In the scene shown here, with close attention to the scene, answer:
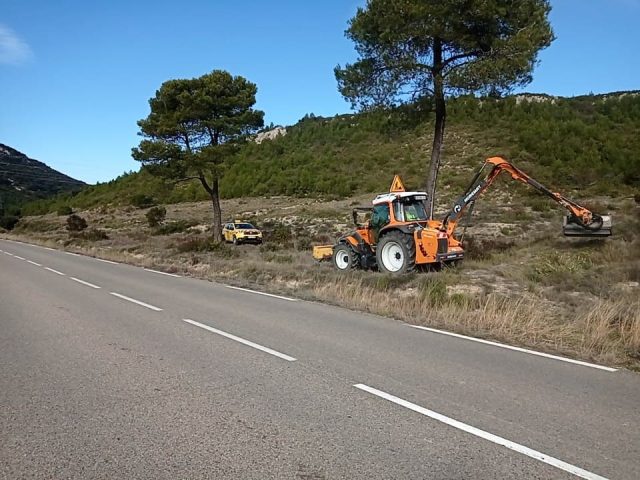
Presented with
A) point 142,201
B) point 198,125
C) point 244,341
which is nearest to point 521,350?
point 244,341

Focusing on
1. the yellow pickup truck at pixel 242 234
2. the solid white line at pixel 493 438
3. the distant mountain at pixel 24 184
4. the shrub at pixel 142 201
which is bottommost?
the solid white line at pixel 493 438

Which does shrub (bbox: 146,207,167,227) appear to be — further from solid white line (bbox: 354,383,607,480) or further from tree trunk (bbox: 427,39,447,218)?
A: solid white line (bbox: 354,383,607,480)

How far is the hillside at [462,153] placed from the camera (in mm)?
48750

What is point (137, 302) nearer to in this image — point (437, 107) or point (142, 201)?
point (437, 107)

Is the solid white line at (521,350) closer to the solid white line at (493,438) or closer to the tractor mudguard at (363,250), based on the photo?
the solid white line at (493,438)

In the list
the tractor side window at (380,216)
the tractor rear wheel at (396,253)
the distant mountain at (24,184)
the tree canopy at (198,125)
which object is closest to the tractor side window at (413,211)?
the tractor side window at (380,216)

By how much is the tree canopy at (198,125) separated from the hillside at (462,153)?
2.10 m

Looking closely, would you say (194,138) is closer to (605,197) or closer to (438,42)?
(438,42)

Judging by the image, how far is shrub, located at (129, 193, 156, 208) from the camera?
85.2 m

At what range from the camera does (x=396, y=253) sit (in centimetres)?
1709

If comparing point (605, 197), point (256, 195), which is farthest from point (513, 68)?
point (256, 195)

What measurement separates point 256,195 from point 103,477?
71342 millimetres

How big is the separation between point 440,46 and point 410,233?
8.45 meters

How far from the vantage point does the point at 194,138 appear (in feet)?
107
